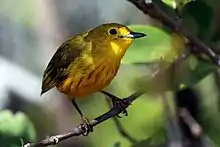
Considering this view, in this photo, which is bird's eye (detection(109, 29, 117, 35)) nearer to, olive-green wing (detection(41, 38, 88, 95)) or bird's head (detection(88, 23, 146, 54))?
bird's head (detection(88, 23, 146, 54))

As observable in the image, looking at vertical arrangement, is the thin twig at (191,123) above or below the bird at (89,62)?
below

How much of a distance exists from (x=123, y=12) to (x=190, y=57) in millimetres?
1574

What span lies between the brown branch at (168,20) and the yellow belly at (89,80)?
23cm

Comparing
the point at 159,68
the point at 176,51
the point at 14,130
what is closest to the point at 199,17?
the point at 176,51

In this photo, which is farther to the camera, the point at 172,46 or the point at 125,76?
the point at 125,76

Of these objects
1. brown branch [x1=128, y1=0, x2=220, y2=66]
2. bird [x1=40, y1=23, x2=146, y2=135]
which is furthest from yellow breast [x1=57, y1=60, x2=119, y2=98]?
brown branch [x1=128, y1=0, x2=220, y2=66]

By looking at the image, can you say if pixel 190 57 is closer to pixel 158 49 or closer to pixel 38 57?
pixel 158 49

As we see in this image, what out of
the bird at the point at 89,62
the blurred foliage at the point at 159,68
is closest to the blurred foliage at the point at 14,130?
the blurred foliage at the point at 159,68

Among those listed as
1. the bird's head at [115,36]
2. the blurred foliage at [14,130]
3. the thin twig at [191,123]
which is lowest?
the thin twig at [191,123]

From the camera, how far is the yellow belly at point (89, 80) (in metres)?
2.35

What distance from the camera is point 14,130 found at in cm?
248

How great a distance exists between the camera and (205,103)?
284 cm

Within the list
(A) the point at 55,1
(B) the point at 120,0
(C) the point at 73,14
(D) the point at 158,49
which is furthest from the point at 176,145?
(C) the point at 73,14

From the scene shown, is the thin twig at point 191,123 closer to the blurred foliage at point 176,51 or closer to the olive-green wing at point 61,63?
the blurred foliage at point 176,51
